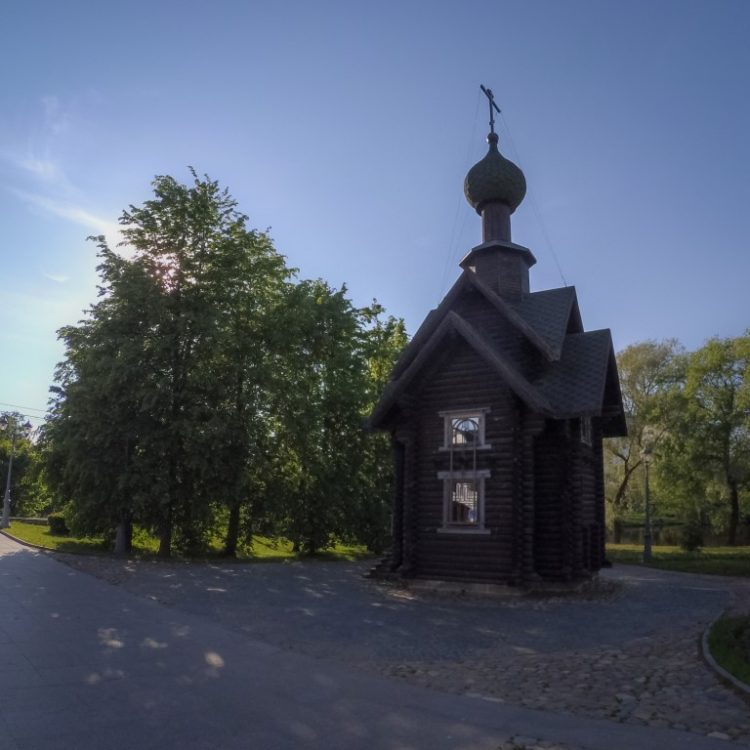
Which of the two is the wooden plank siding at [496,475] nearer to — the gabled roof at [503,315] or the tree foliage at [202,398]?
the gabled roof at [503,315]

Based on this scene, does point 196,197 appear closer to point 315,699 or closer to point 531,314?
point 531,314

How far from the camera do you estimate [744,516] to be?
43.5 m

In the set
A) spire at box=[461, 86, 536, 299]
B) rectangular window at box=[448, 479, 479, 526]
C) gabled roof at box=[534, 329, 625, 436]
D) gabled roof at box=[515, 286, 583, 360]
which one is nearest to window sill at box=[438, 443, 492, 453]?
rectangular window at box=[448, 479, 479, 526]

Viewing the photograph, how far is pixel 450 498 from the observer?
1930 centimetres

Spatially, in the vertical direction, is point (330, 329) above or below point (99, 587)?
above

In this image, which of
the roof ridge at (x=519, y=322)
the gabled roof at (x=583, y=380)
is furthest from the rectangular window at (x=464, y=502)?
the roof ridge at (x=519, y=322)

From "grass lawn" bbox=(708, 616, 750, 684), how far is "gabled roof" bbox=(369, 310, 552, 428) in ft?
23.5

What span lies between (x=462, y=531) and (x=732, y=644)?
30.7 ft

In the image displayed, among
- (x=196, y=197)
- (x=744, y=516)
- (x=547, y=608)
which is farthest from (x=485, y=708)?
(x=744, y=516)

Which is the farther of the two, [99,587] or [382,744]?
[99,587]

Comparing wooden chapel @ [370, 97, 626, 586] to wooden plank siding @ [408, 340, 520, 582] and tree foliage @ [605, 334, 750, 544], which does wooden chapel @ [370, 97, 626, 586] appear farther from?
tree foliage @ [605, 334, 750, 544]

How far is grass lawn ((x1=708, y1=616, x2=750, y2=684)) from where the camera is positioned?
834cm

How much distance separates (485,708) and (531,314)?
16.6m

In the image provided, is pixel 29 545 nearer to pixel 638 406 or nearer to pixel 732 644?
pixel 732 644
